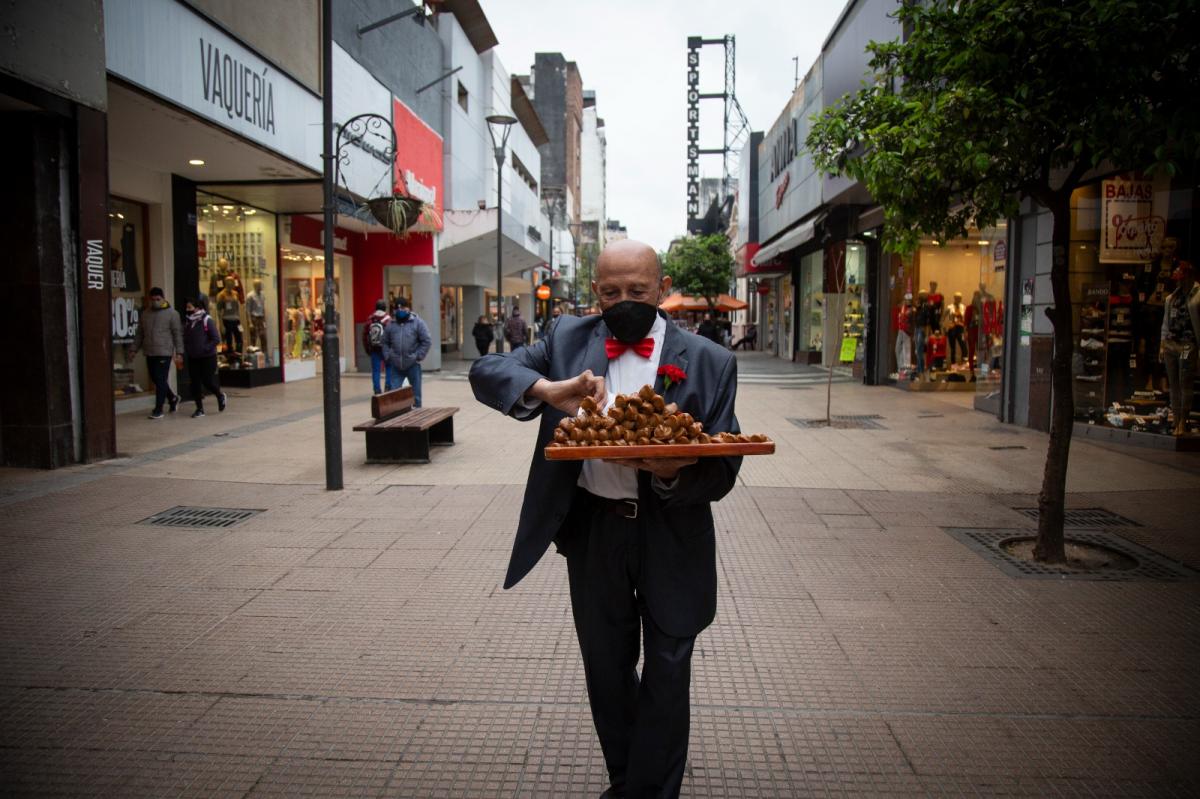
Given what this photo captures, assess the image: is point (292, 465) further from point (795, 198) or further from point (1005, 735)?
point (795, 198)

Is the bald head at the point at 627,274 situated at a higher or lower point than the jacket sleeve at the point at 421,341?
higher

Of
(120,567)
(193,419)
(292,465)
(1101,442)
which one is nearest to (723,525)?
(120,567)

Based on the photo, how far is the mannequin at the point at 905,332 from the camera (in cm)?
1803

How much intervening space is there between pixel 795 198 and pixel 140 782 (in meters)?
25.4

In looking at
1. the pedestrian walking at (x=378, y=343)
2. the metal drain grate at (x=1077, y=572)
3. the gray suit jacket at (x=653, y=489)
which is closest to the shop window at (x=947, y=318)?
the pedestrian walking at (x=378, y=343)

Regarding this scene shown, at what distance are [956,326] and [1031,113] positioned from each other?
13377 millimetres

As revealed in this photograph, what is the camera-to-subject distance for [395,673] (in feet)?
12.0

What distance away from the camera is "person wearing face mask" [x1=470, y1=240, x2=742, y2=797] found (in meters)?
2.40

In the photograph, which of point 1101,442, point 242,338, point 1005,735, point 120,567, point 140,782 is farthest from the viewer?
point 242,338

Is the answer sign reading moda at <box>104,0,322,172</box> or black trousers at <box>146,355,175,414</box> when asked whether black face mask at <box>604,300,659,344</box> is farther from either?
black trousers at <box>146,355,175,414</box>

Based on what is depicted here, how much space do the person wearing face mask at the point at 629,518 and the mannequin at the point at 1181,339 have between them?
905 centimetres

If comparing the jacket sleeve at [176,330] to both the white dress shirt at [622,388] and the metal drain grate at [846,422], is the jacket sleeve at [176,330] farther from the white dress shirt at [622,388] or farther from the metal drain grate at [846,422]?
the white dress shirt at [622,388]

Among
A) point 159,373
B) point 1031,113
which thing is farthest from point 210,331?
point 1031,113

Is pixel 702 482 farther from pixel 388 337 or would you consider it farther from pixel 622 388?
pixel 388 337
